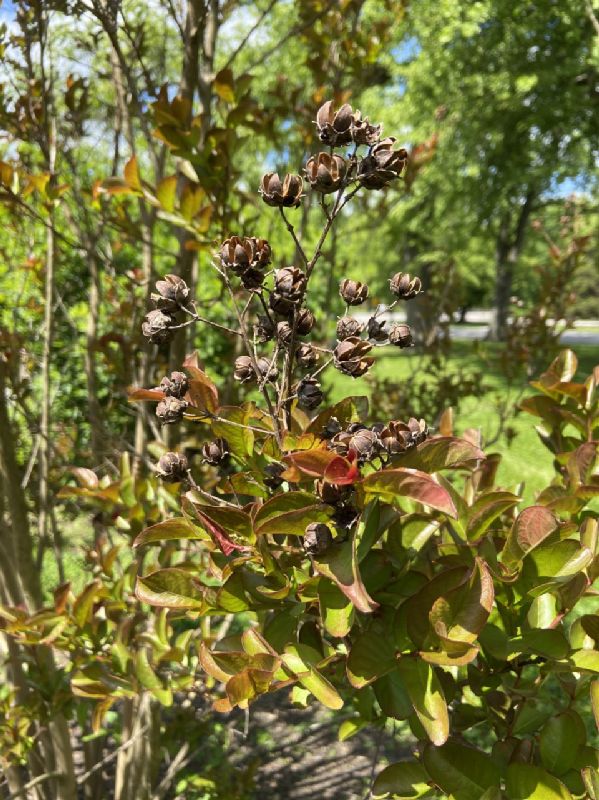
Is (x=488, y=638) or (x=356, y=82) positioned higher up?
(x=356, y=82)

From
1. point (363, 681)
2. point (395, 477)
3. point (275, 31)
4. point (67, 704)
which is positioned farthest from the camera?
point (275, 31)

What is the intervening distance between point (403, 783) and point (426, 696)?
22cm

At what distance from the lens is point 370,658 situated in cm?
82

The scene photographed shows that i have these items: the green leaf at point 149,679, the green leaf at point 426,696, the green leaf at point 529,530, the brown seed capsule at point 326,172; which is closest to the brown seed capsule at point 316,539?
the green leaf at point 426,696

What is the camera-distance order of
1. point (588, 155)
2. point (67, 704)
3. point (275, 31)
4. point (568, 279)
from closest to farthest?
point (67, 704) < point (568, 279) < point (275, 31) < point (588, 155)

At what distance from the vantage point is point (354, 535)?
2.38 feet

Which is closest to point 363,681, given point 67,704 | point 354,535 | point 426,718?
point 426,718

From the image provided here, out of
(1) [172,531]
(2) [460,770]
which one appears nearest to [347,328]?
(1) [172,531]

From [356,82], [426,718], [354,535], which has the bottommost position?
[426,718]

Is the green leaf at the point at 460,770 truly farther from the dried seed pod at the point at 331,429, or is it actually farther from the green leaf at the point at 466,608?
the dried seed pod at the point at 331,429

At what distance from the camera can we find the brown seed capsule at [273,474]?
852mm

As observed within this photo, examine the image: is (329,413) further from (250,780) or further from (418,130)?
(418,130)

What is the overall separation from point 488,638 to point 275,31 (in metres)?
15.3

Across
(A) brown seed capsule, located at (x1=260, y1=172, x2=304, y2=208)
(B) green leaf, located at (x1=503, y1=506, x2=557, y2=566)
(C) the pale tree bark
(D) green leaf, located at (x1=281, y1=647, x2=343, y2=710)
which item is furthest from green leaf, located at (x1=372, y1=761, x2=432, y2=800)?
(C) the pale tree bark
